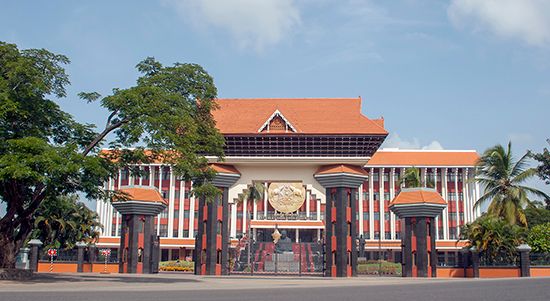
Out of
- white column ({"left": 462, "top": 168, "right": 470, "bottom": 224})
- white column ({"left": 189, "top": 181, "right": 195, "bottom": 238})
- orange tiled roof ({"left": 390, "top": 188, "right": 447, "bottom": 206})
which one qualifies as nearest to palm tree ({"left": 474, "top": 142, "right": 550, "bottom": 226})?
orange tiled roof ({"left": 390, "top": 188, "right": 447, "bottom": 206})

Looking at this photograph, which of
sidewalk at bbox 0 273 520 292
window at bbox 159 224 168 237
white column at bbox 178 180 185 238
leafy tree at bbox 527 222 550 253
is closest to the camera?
sidewalk at bbox 0 273 520 292

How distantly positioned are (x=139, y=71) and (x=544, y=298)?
58.9ft

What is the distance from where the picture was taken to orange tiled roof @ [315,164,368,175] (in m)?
34.2

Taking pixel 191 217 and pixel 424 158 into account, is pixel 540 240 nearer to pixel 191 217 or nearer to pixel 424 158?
pixel 424 158

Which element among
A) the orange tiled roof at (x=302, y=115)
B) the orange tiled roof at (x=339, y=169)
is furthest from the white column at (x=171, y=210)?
the orange tiled roof at (x=339, y=169)

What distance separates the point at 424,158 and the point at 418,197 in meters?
41.4

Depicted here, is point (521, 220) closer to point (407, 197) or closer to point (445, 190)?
point (407, 197)

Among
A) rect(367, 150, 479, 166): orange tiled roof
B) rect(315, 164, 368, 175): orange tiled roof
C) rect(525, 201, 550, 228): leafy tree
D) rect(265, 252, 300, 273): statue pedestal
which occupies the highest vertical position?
rect(367, 150, 479, 166): orange tiled roof

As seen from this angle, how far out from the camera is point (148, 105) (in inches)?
920

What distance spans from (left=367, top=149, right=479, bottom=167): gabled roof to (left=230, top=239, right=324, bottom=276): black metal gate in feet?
109

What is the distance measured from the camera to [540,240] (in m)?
40.7

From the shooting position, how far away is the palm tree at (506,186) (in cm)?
4481

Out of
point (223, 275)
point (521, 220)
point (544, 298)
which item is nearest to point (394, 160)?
point (521, 220)

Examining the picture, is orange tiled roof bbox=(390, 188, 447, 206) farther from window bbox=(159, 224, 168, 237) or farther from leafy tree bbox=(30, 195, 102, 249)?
window bbox=(159, 224, 168, 237)
